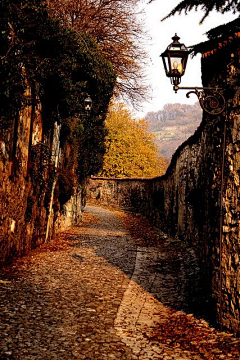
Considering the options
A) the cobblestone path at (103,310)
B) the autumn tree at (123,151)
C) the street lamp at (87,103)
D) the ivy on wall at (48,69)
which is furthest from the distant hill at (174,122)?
the cobblestone path at (103,310)

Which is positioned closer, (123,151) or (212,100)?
(212,100)

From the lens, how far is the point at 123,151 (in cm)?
2909

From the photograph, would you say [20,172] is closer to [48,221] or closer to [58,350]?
[48,221]

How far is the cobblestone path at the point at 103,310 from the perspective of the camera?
3.79 metres

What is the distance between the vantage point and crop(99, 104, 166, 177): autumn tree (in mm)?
29047

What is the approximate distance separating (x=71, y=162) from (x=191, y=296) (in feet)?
27.3

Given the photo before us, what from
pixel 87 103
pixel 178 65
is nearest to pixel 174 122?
pixel 87 103

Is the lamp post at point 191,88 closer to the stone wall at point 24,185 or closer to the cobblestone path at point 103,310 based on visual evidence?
the cobblestone path at point 103,310

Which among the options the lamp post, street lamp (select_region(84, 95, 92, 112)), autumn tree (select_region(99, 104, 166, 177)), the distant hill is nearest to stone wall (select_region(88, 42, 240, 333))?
the lamp post

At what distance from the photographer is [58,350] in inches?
146

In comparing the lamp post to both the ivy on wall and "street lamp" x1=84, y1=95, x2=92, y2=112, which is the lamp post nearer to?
the ivy on wall

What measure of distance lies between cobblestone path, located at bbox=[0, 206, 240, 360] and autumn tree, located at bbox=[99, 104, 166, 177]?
2018cm

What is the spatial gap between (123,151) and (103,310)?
79.8 feet

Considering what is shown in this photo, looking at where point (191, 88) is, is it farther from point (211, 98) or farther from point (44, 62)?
point (44, 62)
